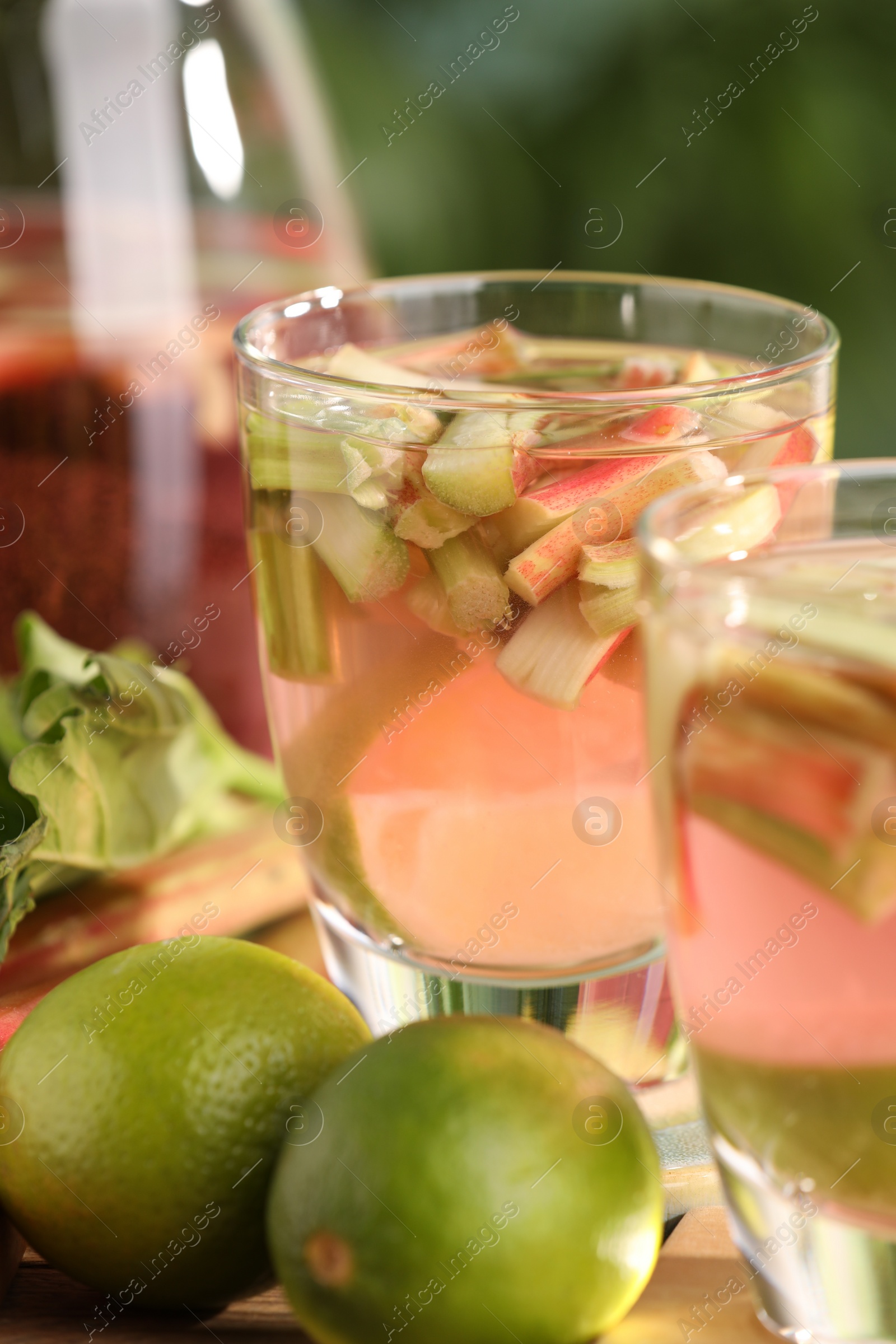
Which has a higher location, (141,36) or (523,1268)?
(141,36)

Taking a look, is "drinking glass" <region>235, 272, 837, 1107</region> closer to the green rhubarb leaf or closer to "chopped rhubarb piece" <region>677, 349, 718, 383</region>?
"chopped rhubarb piece" <region>677, 349, 718, 383</region>

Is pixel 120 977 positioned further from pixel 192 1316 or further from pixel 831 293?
pixel 831 293

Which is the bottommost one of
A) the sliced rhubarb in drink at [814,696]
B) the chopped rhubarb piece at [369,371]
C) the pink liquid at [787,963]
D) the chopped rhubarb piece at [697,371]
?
the pink liquid at [787,963]

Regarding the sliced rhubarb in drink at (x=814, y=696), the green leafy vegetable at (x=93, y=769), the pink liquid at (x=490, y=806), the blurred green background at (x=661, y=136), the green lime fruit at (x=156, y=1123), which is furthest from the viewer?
the blurred green background at (x=661, y=136)

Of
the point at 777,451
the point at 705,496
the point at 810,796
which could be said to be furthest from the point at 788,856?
the point at 777,451

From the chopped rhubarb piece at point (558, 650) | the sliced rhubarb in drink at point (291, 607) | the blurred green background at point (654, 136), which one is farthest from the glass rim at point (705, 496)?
the blurred green background at point (654, 136)

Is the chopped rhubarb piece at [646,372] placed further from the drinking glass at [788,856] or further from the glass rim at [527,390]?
the drinking glass at [788,856]

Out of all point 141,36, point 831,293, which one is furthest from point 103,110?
point 831,293

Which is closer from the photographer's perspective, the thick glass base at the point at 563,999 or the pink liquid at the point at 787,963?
the pink liquid at the point at 787,963
